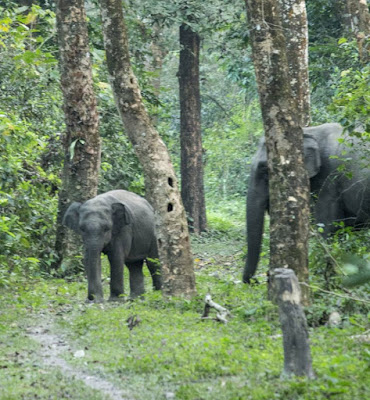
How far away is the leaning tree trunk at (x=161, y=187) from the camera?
1084 centimetres

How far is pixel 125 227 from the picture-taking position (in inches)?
513

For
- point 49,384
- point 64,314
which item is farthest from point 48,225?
point 49,384

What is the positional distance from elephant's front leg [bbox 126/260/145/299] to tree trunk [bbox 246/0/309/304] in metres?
4.76

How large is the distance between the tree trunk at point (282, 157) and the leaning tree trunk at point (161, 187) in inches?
82.9

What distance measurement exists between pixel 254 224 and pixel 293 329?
5.25 metres

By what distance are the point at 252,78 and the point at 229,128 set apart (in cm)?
1227

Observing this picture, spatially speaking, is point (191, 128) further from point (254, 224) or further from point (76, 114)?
point (254, 224)

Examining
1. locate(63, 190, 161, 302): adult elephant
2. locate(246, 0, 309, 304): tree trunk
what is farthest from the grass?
locate(63, 190, 161, 302): adult elephant

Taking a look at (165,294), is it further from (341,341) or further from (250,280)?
(341,341)

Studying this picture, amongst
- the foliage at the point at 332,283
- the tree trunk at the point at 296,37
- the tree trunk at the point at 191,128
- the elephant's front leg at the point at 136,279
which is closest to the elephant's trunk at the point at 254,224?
the foliage at the point at 332,283

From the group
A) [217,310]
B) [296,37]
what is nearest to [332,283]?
[217,310]

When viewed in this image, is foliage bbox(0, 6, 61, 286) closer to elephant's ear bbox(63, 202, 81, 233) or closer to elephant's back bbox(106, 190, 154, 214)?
elephant's ear bbox(63, 202, 81, 233)

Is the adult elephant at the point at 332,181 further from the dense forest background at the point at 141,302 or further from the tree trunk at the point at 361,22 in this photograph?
the tree trunk at the point at 361,22

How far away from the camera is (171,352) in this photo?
7.60 metres
